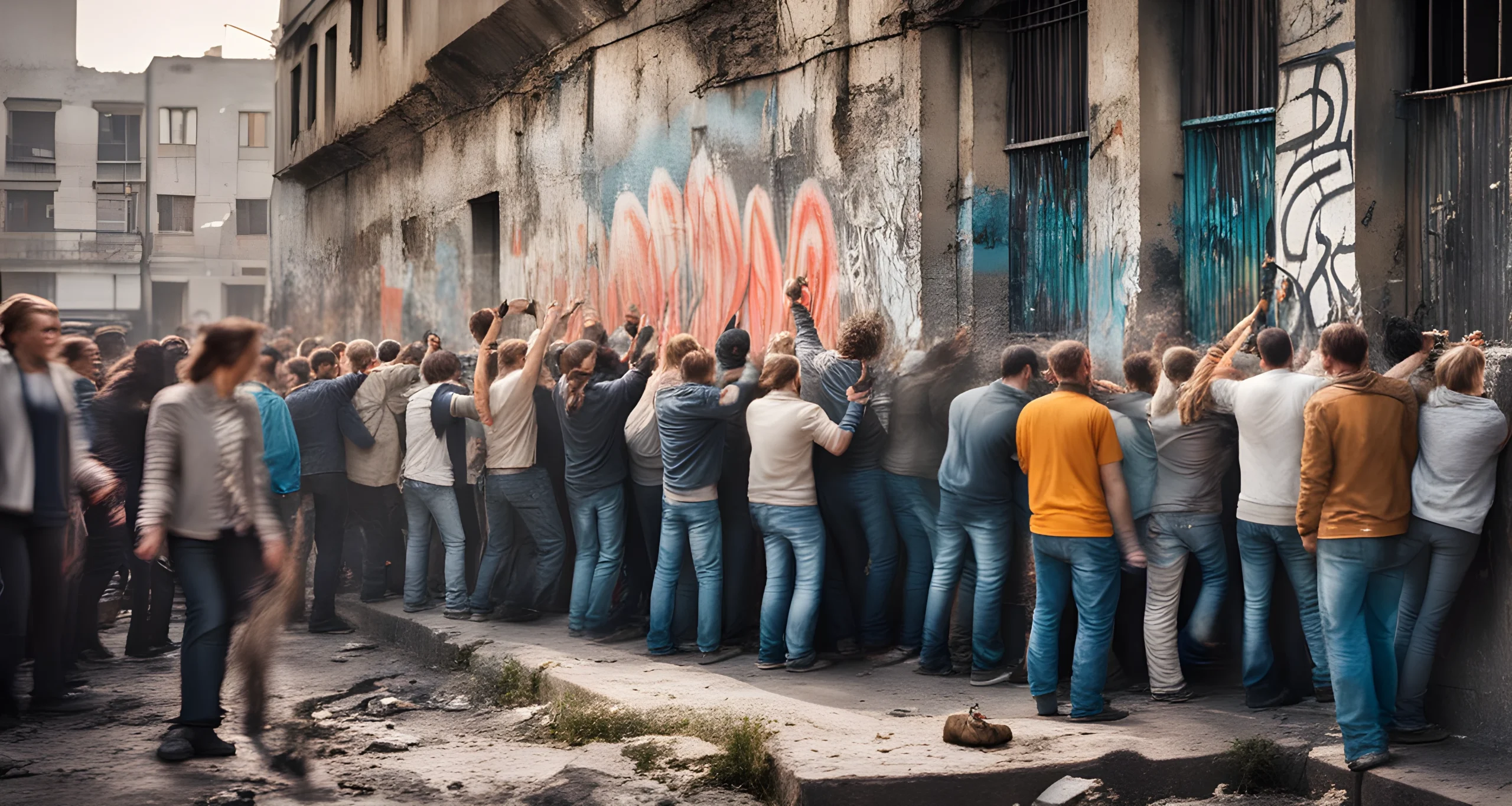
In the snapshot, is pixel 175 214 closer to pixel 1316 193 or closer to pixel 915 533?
pixel 915 533

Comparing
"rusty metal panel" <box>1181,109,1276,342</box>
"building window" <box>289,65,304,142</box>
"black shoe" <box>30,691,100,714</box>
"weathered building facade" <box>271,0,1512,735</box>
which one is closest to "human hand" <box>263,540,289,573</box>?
"black shoe" <box>30,691,100,714</box>

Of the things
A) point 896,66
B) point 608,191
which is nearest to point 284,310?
point 608,191

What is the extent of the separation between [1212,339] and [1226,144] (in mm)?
1074

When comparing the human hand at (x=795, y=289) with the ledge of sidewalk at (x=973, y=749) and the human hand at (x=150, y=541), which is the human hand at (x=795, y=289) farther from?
the human hand at (x=150, y=541)

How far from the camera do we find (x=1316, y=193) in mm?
7145

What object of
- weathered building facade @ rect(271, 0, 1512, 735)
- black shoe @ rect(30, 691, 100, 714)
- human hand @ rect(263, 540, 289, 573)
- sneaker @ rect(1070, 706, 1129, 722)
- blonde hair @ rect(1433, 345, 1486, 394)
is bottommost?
black shoe @ rect(30, 691, 100, 714)

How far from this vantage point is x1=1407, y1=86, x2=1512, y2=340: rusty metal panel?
263 inches

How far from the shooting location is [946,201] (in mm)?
9195

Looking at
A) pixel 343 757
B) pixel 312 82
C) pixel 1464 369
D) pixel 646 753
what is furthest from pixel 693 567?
pixel 312 82

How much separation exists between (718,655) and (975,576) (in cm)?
153

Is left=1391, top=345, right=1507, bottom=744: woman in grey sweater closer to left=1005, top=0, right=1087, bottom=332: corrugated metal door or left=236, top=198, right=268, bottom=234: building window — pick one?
left=1005, top=0, right=1087, bottom=332: corrugated metal door

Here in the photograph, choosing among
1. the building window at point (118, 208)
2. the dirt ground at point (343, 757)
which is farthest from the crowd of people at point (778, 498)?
the building window at point (118, 208)

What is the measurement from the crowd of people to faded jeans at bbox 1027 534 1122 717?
0.05 feet

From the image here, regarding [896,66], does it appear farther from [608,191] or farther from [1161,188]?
[608,191]
